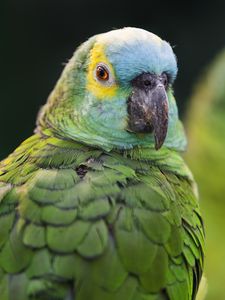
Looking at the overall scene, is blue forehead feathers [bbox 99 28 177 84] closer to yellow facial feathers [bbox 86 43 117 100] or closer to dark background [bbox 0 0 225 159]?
yellow facial feathers [bbox 86 43 117 100]

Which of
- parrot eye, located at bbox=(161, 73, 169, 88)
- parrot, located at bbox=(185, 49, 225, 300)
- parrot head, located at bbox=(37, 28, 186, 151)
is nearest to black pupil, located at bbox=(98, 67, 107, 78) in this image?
parrot head, located at bbox=(37, 28, 186, 151)

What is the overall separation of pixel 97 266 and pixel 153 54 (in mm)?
543

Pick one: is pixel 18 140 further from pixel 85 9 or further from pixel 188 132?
pixel 188 132

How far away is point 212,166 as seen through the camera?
9.30ft

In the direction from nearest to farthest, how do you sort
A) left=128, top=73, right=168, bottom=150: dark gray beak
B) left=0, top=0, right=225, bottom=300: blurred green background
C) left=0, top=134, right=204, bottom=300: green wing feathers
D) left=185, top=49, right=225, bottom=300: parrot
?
left=0, top=134, right=204, bottom=300: green wing feathers, left=128, top=73, right=168, bottom=150: dark gray beak, left=185, top=49, right=225, bottom=300: parrot, left=0, top=0, right=225, bottom=300: blurred green background

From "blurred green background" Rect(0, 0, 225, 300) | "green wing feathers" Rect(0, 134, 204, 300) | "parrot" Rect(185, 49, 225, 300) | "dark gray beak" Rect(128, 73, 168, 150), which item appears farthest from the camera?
"blurred green background" Rect(0, 0, 225, 300)

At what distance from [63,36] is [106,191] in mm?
3045

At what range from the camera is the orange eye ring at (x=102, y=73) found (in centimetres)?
176

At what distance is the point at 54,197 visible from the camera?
1562 mm

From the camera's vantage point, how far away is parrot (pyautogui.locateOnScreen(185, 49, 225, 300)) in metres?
2.70

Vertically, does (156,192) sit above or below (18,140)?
above

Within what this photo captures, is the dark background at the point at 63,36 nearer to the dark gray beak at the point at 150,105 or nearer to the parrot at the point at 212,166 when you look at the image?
the parrot at the point at 212,166

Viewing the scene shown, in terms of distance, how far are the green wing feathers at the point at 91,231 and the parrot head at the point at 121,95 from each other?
7 cm

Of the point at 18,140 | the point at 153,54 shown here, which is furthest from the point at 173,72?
the point at 18,140
